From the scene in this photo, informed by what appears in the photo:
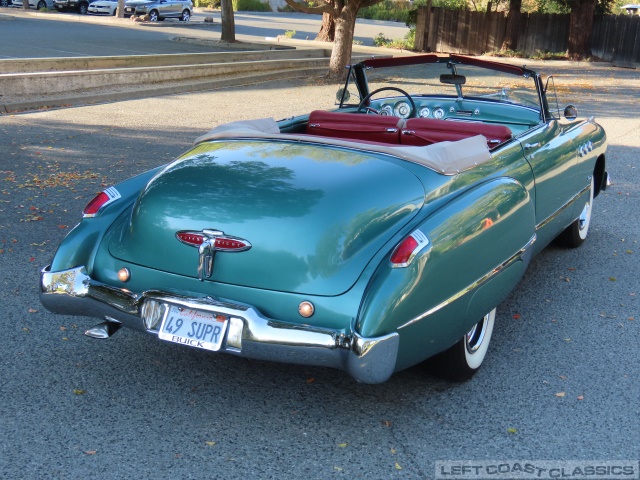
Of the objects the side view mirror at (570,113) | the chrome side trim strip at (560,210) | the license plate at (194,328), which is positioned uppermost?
the side view mirror at (570,113)

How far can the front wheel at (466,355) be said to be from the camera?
3.84 m

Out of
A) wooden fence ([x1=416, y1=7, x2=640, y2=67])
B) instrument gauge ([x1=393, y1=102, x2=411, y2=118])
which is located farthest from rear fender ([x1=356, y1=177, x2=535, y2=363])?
wooden fence ([x1=416, y1=7, x2=640, y2=67])

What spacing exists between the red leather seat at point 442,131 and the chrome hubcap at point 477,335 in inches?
46.0

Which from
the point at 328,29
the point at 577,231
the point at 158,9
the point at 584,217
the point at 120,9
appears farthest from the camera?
the point at 158,9

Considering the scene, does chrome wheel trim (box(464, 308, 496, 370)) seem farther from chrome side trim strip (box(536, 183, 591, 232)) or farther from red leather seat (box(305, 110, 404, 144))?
red leather seat (box(305, 110, 404, 144))

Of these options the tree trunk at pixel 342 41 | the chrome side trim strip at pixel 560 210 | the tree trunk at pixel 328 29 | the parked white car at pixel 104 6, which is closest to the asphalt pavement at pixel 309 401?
the chrome side trim strip at pixel 560 210

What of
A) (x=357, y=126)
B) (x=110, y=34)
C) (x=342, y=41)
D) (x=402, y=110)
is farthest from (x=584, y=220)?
(x=110, y=34)

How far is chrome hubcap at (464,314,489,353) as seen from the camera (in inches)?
158

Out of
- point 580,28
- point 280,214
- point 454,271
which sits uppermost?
point 580,28

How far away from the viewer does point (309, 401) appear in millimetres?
3764

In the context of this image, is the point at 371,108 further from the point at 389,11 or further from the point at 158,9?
the point at 389,11

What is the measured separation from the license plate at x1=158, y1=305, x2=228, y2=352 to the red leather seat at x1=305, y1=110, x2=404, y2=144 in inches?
76.3

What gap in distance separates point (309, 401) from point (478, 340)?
0.95 meters

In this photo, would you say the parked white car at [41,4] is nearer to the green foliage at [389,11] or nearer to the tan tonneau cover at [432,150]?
the green foliage at [389,11]
